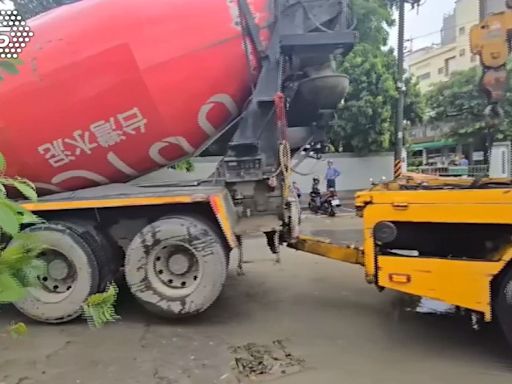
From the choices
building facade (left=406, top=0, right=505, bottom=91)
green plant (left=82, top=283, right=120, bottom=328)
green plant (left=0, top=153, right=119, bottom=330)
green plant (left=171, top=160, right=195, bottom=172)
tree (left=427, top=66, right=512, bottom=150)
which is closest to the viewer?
green plant (left=0, top=153, right=119, bottom=330)

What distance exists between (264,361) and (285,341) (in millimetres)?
464

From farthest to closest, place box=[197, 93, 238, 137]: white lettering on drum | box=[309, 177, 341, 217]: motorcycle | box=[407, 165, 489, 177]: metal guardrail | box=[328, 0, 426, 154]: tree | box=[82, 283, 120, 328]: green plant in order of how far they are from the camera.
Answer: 1. box=[328, 0, 426, 154]: tree
2. box=[309, 177, 341, 217]: motorcycle
3. box=[407, 165, 489, 177]: metal guardrail
4. box=[197, 93, 238, 137]: white lettering on drum
5. box=[82, 283, 120, 328]: green plant

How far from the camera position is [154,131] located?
484 cm

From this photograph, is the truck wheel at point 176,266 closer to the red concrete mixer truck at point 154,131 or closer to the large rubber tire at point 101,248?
the red concrete mixer truck at point 154,131

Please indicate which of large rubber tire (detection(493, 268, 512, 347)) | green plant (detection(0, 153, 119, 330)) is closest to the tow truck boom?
large rubber tire (detection(493, 268, 512, 347))

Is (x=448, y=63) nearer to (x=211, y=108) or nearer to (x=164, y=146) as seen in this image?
(x=211, y=108)

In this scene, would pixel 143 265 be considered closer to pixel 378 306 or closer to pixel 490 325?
pixel 378 306

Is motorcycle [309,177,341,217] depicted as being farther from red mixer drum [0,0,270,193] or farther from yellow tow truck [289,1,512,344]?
yellow tow truck [289,1,512,344]

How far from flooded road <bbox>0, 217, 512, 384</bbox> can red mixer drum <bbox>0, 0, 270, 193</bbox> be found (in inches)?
61.9

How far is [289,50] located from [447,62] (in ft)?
141

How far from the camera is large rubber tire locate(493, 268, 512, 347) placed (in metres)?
3.64

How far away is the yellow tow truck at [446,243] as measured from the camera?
12.1ft

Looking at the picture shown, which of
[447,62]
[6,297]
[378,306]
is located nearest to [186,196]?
[378,306]

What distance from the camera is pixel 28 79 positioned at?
461 cm
